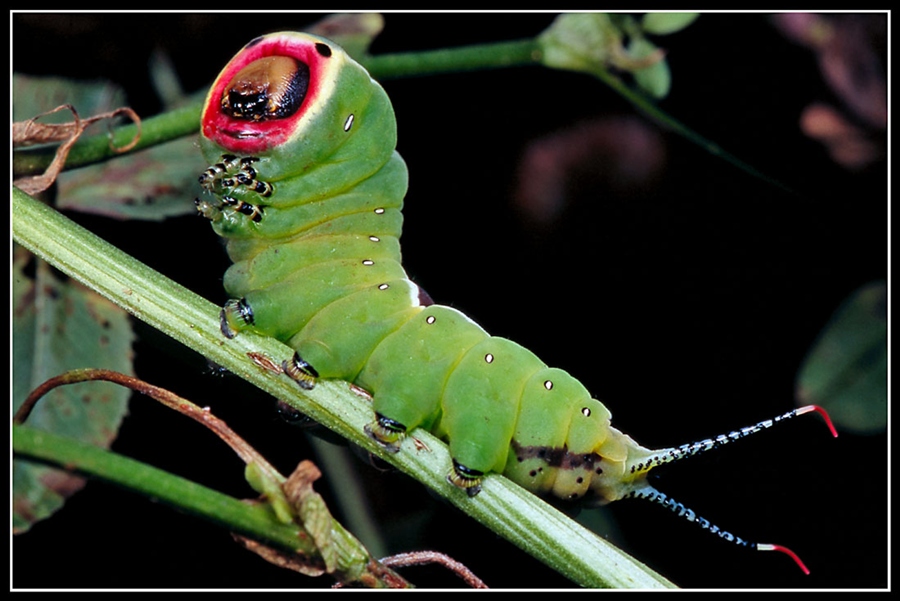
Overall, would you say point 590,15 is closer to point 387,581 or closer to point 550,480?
point 550,480

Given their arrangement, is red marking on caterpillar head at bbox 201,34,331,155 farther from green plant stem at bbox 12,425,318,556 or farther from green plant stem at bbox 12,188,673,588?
green plant stem at bbox 12,425,318,556

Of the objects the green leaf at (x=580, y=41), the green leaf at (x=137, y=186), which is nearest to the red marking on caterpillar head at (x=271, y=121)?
the green leaf at (x=137, y=186)

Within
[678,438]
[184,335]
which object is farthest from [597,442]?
[678,438]

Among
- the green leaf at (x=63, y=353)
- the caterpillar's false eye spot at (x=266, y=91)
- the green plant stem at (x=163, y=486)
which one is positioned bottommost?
the green plant stem at (x=163, y=486)

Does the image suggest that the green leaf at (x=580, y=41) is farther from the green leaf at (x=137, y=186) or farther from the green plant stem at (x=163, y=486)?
the green plant stem at (x=163, y=486)

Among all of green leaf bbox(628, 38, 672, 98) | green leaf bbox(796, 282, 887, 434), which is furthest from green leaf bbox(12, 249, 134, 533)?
green leaf bbox(796, 282, 887, 434)

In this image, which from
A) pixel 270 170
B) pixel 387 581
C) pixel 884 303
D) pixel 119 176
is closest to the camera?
pixel 387 581
